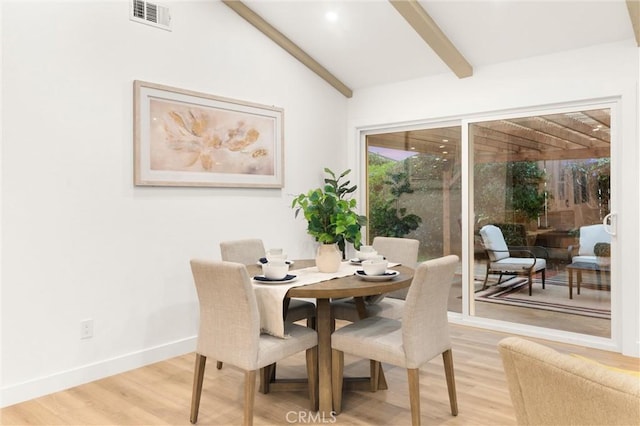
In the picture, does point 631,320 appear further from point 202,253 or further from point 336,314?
point 202,253

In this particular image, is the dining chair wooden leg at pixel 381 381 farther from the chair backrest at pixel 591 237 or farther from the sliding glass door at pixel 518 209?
the chair backrest at pixel 591 237

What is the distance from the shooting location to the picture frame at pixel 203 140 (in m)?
3.50

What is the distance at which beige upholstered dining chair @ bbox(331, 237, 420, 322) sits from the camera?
127 inches

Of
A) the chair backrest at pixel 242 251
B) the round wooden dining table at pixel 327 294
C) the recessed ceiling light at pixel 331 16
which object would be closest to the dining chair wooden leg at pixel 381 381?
the round wooden dining table at pixel 327 294

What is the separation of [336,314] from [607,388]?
2.40 metres

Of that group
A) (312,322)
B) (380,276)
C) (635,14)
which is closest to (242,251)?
(312,322)

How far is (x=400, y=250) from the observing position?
12.2ft

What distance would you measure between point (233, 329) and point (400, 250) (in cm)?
172

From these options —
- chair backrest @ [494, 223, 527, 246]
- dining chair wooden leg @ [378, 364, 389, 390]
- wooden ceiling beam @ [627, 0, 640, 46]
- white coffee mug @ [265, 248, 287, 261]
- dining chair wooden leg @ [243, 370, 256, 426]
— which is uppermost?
wooden ceiling beam @ [627, 0, 640, 46]

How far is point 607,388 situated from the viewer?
3.26 feet

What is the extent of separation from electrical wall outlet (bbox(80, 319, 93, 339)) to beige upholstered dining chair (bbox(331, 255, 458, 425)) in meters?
1.70

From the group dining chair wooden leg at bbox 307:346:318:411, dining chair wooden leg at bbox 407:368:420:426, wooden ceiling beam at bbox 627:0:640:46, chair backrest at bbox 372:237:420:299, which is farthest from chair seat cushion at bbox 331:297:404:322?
wooden ceiling beam at bbox 627:0:640:46

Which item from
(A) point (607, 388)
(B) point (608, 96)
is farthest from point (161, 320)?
(B) point (608, 96)

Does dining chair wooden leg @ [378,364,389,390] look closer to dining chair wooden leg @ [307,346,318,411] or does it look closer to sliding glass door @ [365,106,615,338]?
dining chair wooden leg @ [307,346,318,411]
